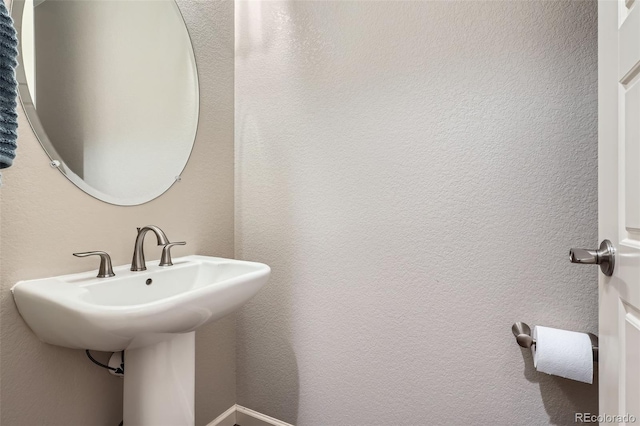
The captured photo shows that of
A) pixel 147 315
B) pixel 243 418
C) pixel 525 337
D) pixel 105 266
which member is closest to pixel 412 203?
pixel 525 337

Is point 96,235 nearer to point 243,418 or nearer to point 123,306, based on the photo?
point 123,306

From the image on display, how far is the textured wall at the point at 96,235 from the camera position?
2.84 ft

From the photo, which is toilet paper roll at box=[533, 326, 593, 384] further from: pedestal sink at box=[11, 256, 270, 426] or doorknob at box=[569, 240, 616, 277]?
pedestal sink at box=[11, 256, 270, 426]

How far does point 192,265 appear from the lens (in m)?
1.17

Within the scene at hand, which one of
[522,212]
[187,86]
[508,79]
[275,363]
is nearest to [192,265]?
[275,363]

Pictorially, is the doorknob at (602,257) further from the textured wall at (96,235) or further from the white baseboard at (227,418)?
the white baseboard at (227,418)

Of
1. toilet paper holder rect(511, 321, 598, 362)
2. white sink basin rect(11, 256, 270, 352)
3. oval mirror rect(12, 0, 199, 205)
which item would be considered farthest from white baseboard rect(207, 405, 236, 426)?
toilet paper holder rect(511, 321, 598, 362)

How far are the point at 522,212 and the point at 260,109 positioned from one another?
1.05 metres

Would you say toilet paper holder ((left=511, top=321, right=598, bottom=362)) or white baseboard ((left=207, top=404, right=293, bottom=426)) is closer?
toilet paper holder ((left=511, top=321, right=598, bottom=362))

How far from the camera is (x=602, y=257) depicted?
2.29 ft

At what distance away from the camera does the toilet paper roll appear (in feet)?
2.87

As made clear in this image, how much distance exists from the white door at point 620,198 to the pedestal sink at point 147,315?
0.82 meters

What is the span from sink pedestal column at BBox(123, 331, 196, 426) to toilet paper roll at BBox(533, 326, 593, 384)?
3.21 feet

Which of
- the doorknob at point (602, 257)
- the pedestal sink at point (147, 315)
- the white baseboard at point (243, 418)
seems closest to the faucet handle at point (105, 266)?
the pedestal sink at point (147, 315)
